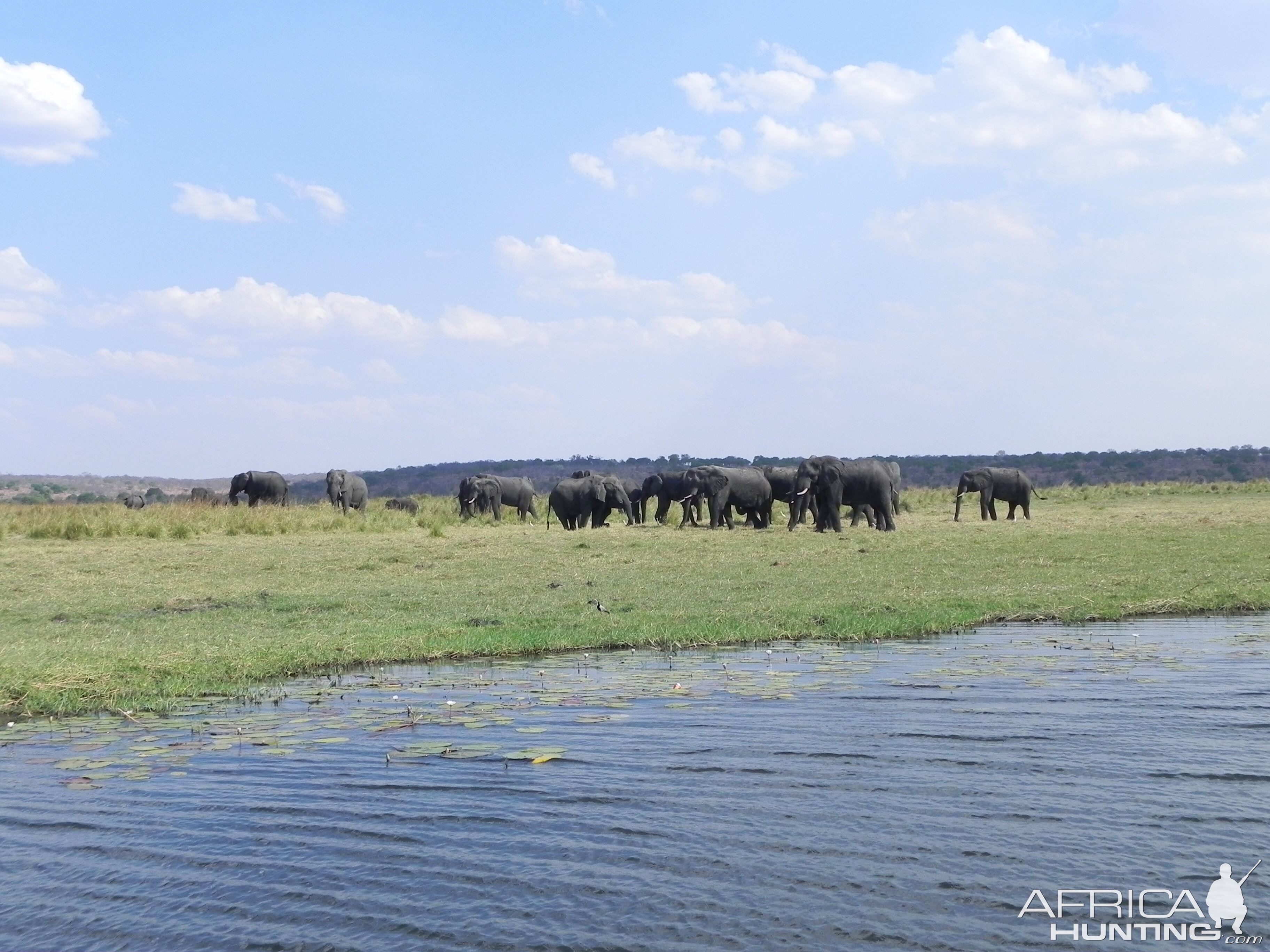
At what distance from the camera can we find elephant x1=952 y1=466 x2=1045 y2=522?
128 ft

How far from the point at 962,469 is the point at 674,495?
79.1m

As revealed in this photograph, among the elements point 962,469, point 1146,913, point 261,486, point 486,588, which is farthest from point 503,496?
point 962,469

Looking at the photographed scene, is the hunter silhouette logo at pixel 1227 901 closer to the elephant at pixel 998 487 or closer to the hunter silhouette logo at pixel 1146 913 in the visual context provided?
the hunter silhouette logo at pixel 1146 913

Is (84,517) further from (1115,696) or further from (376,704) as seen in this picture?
(1115,696)

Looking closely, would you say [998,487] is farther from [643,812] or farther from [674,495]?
[643,812]

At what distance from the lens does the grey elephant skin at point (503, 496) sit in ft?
147

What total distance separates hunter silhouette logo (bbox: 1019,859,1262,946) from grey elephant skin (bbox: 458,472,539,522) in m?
37.6

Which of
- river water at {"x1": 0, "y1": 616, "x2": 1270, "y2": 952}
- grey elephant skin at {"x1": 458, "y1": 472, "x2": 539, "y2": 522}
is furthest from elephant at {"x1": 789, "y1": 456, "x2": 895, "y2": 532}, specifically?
river water at {"x1": 0, "y1": 616, "x2": 1270, "y2": 952}

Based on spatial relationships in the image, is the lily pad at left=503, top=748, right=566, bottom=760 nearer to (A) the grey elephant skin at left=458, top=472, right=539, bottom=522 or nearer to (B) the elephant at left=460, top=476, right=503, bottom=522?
(A) the grey elephant skin at left=458, top=472, right=539, bottom=522

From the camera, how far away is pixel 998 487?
3931 cm

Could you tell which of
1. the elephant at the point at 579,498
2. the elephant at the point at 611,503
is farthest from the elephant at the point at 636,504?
the elephant at the point at 579,498

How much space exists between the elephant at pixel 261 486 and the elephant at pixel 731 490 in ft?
62.8

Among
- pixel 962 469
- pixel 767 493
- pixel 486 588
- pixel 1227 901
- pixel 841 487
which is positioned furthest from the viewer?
pixel 962 469

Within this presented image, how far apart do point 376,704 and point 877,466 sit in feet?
80.3
